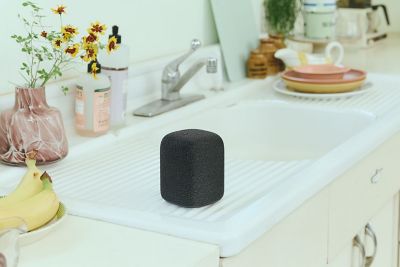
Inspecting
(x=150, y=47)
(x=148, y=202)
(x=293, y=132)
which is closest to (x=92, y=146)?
(x=148, y=202)

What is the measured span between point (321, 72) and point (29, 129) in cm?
115

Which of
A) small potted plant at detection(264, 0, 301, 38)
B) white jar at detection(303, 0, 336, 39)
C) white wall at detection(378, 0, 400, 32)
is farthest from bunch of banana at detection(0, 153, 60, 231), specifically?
white wall at detection(378, 0, 400, 32)

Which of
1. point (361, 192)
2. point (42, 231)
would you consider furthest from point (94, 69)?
point (361, 192)

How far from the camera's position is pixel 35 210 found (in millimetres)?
1224

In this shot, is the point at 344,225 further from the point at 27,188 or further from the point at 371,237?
the point at 27,188

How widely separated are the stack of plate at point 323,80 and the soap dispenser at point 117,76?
25.8 inches

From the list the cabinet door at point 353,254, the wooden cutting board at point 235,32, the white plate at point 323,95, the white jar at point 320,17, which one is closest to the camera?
the cabinet door at point 353,254

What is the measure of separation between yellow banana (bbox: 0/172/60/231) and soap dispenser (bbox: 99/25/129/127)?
67 centimetres

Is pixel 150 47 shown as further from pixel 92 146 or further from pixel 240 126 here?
pixel 92 146

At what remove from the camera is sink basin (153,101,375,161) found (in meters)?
2.23

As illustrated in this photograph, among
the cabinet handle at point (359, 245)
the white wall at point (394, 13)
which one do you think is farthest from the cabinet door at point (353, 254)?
the white wall at point (394, 13)

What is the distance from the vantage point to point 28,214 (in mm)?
1213

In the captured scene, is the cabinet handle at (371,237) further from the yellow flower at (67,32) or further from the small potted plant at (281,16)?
the small potted plant at (281,16)

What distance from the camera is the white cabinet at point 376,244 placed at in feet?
6.08
